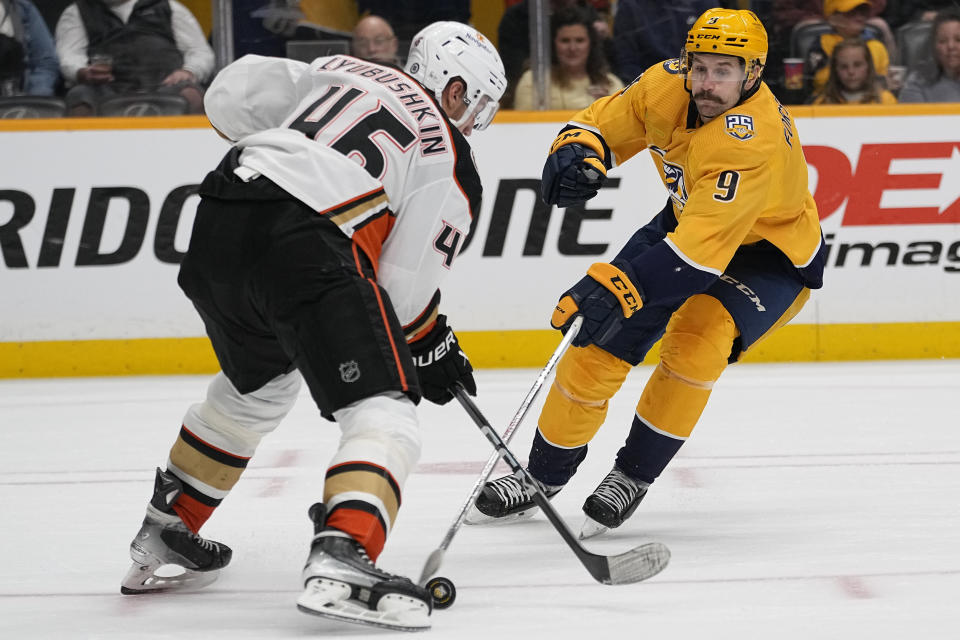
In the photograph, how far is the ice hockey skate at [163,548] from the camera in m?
2.24

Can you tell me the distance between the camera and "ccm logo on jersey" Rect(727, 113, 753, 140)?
2.57 metres

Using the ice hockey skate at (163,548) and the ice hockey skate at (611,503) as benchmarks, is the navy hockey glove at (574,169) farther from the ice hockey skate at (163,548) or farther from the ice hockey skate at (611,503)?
the ice hockey skate at (163,548)

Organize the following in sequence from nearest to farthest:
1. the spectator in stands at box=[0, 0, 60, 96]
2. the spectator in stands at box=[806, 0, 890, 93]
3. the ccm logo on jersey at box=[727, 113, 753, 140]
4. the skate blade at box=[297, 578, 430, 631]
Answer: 1. the skate blade at box=[297, 578, 430, 631]
2. the ccm logo on jersey at box=[727, 113, 753, 140]
3. the spectator in stands at box=[0, 0, 60, 96]
4. the spectator in stands at box=[806, 0, 890, 93]

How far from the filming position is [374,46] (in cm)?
518

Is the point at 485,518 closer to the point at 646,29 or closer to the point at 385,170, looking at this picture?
the point at 385,170

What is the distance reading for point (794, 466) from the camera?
131 inches

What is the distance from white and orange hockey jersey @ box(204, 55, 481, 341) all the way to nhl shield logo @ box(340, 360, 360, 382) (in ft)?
0.70

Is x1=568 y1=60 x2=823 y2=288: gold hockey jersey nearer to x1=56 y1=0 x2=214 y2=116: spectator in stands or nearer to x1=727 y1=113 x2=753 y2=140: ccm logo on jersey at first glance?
x1=727 y1=113 x2=753 y2=140: ccm logo on jersey

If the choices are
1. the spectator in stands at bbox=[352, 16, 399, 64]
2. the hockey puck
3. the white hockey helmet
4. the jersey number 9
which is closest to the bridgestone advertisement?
the spectator in stands at bbox=[352, 16, 399, 64]

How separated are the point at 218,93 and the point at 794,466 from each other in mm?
1839

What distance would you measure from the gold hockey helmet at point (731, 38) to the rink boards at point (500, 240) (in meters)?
2.41

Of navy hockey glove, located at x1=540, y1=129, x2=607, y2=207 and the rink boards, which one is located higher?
navy hockey glove, located at x1=540, y1=129, x2=607, y2=207

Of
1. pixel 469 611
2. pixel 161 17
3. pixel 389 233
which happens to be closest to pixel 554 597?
pixel 469 611

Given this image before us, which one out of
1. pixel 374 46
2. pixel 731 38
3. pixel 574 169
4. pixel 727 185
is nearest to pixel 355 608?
pixel 727 185
